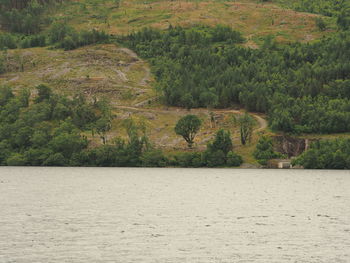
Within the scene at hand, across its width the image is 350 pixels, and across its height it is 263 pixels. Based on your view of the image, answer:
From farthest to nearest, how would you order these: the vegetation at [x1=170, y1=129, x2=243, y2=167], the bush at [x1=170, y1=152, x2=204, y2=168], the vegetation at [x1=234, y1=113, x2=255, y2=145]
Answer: the vegetation at [x1=234, y1=113, x2=255, y2=145] < the bush at [x1=170, y1=152, x2=204, y2=168] < the vegetation at [x1=170, y1=129, x2=243, y2=167]

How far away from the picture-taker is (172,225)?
5981cm

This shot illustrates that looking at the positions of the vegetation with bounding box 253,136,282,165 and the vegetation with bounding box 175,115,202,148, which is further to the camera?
the vegetation with bounding box 175,115,202,148

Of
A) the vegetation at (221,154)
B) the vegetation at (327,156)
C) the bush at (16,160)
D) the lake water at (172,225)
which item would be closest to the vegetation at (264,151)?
the vegetation at (221,154)

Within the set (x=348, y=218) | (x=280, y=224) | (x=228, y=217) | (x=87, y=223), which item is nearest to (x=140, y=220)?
(x=87, y=223)

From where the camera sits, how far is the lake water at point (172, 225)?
44.0 m

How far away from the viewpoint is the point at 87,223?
198ft

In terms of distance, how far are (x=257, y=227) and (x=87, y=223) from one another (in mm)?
20038

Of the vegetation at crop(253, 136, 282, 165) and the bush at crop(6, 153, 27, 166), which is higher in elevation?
the vegetation at crop(253, 136, 282, 165)

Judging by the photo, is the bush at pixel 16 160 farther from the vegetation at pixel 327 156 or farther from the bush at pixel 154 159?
the vegetation at pixel 327 156

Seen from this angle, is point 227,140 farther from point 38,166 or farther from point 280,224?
point 280,224

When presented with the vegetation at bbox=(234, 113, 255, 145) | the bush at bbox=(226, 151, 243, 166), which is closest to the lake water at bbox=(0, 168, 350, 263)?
the bush at bbox=(226, 151, 243, 166)

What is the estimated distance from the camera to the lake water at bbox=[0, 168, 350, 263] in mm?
44031

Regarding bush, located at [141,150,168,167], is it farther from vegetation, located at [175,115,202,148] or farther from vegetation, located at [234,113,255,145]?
vegetation, located at [234,113,255,145]

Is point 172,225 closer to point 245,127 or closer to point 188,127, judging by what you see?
point 188,127
